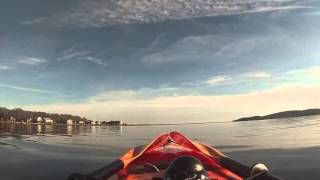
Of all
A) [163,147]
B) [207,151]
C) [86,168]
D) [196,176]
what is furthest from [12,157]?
[196,176]

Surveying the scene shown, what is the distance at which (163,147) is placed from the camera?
1703 centimetres

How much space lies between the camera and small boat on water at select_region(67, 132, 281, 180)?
1120 cm

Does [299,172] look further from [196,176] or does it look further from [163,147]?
[196,176]

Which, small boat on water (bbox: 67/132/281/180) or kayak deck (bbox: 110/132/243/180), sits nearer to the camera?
small boat on water (bbox: 67/132/281/180)

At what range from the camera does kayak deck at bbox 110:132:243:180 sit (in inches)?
548

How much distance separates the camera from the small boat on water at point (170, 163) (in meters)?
11.2

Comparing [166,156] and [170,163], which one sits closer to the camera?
[170,163]

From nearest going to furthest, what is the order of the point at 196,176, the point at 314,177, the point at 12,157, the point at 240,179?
the point at 196,176
the point at 240,179
the point at 314,177
the point at 12,157

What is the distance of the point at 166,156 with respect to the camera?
16.3 metres

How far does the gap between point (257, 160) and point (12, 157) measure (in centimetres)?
1521

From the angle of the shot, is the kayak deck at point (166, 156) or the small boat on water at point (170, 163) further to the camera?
the kayak deck at point (166, 156)

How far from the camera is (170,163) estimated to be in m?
13.1

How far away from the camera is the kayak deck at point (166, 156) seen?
13.9m

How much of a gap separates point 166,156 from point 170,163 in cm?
320
